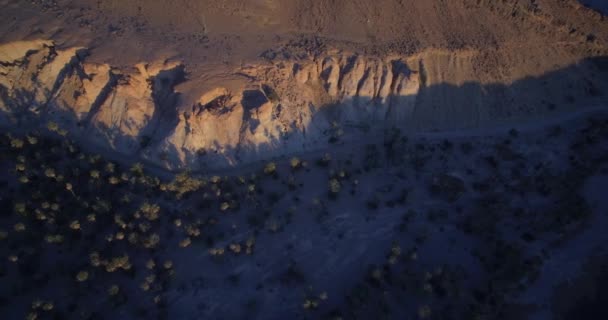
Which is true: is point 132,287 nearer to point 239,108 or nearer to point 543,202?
point 239,108

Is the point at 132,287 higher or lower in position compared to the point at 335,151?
lower

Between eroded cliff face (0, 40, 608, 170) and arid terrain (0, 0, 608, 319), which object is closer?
arid terrain (0, 0, 608, 319)

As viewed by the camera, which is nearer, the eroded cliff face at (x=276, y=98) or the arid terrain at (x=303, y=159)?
the arid terrain at (x=303, y=159)

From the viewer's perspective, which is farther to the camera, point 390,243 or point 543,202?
point 543,202

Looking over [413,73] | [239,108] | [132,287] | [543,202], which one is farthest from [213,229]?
[543,202]
